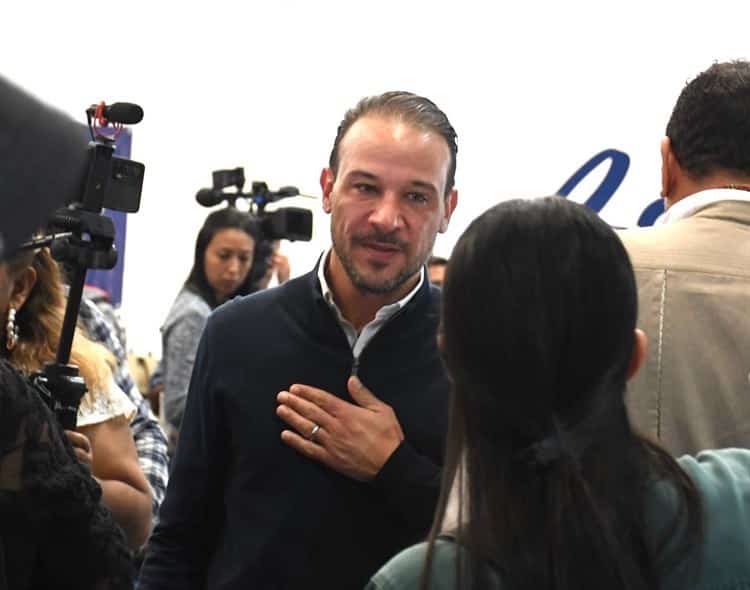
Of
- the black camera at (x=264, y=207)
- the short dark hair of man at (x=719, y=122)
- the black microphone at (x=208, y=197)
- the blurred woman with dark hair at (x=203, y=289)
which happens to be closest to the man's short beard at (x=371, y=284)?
the short dark hair of man at (x=719, y=122)

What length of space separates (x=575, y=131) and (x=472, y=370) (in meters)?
5.00

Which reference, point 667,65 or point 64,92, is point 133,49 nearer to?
point 64,92

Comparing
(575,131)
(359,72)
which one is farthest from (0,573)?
(359,72)

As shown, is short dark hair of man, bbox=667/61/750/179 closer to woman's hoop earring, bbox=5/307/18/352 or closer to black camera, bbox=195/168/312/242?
woman's hoop earring, bbox=5/307/18/352

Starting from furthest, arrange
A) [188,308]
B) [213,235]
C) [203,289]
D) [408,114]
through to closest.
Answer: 1. [213,235]
2. [203,289]
3. [188,308]
4. [408,114]

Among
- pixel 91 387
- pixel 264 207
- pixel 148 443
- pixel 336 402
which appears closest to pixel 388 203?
pixel 336 402

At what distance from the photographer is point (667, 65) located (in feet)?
19.2

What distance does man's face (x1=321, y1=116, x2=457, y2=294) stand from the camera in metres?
1.94

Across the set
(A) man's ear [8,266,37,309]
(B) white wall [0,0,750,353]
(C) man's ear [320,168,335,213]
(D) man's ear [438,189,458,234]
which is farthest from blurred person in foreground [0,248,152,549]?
(B) white wall [0,0,750,353]

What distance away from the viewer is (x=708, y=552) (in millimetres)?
1166

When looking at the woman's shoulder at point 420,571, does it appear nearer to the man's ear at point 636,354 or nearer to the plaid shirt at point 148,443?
the man's ear at point 636,354

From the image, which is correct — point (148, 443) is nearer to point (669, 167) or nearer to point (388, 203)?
point (388, 203)

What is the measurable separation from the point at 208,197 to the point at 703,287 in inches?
153

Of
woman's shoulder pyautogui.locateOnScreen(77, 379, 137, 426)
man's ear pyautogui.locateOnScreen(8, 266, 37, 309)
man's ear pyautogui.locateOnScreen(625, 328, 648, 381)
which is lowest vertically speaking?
woman's shoulder pyautogui.locateOnScreen(77, 379, 137, 426)
